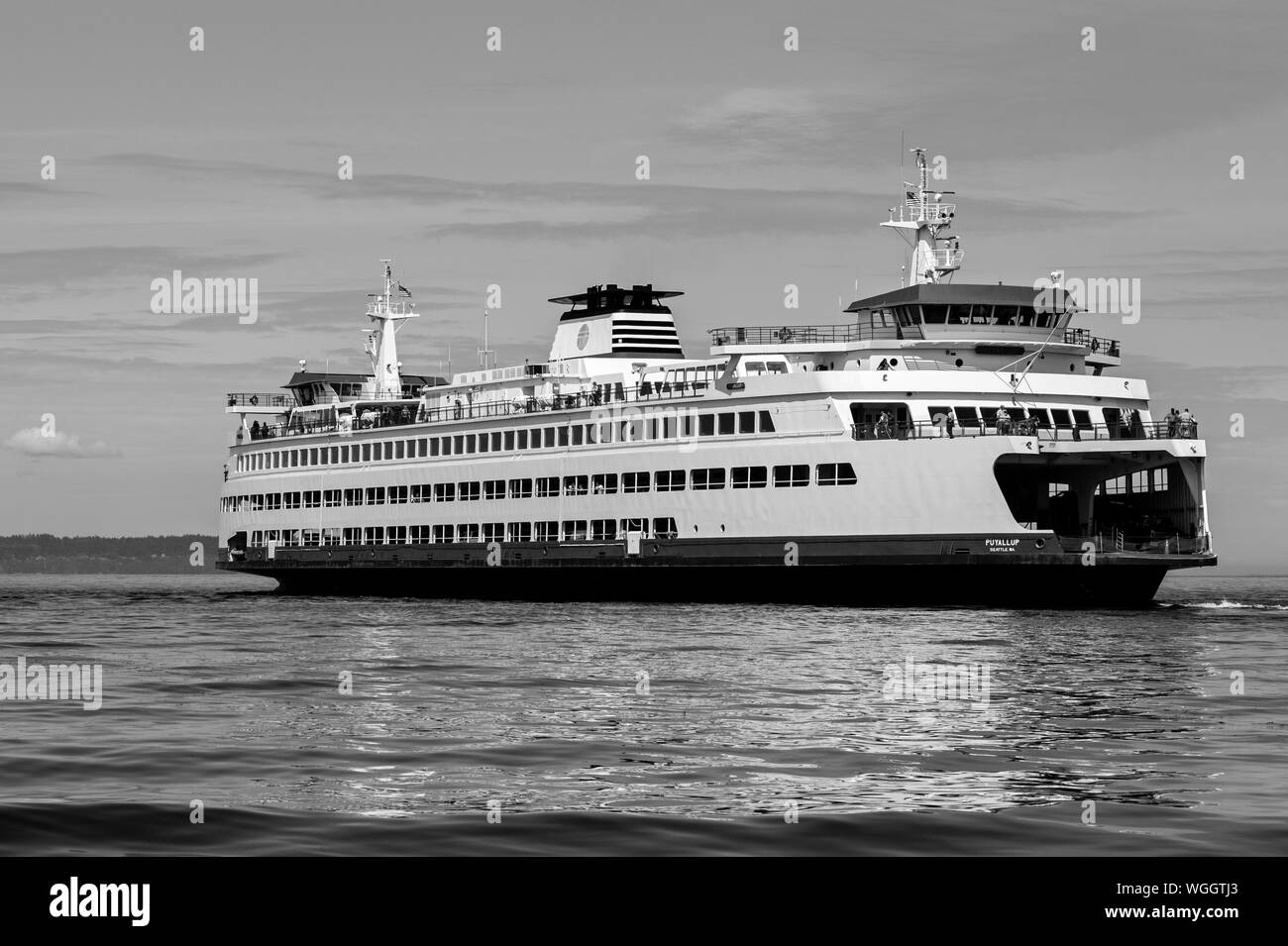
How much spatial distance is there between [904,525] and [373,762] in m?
34.1

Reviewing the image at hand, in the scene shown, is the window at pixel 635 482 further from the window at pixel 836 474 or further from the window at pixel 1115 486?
the window at pixel 1115 486

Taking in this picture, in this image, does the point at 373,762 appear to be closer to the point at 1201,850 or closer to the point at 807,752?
the point at 807,752

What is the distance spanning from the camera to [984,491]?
4784 centimetres

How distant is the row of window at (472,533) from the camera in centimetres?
A: 6023

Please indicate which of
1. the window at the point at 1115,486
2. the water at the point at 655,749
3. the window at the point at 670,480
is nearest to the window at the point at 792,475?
the window at the point at 670,480

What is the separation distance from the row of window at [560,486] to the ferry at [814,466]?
0.35 feet

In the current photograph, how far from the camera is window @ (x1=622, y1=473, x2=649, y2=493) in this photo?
5972 centimetres

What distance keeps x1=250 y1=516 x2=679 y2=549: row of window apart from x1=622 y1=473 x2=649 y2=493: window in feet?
3.79
